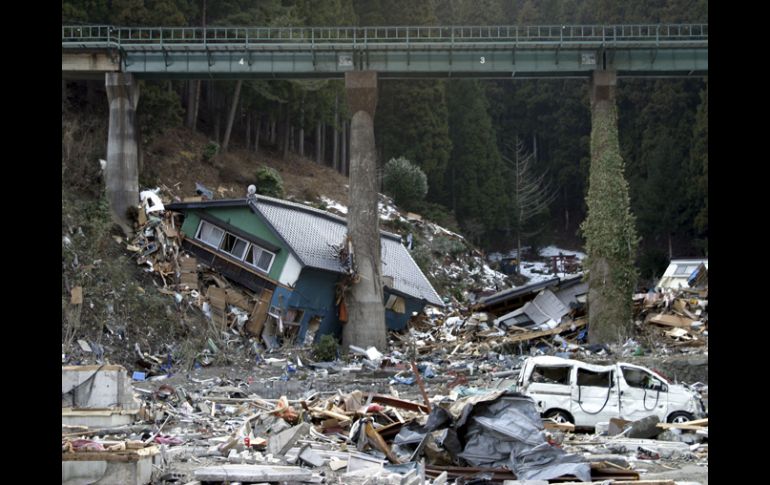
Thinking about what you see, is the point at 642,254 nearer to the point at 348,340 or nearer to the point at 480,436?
the point at 348,340

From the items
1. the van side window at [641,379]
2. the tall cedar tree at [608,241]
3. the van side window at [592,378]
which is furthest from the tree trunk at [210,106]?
the van side window at [641,379]

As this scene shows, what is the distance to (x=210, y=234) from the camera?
32.4m

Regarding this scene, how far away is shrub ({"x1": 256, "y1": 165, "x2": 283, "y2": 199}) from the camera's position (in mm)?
43344

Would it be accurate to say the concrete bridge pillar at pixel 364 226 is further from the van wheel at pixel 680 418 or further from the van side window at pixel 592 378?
the van wheel at pixel 680 418

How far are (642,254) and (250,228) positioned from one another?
2771 cm

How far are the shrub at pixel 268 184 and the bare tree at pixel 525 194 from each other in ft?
60.3

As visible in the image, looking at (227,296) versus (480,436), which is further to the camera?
(227,296)

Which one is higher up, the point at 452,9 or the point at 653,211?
the point at 452,9

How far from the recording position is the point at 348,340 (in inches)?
1260

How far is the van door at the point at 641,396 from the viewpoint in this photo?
1692cm
